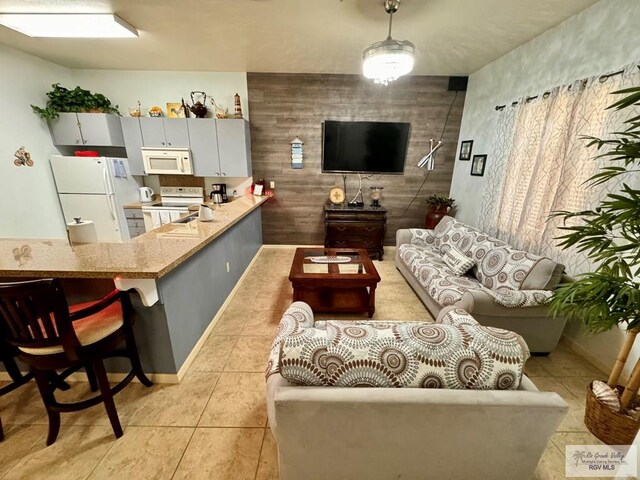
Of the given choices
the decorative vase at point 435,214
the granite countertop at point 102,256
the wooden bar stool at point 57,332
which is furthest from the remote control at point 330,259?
the decorative vase at point 435,214

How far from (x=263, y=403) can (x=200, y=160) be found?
3428mm

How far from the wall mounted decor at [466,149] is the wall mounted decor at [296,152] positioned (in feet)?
8.01

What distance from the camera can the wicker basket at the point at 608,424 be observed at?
Result: 4.26 ft

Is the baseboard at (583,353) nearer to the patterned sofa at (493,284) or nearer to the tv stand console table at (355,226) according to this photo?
the patterned sofa at (493,284)

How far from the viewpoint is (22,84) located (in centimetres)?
308

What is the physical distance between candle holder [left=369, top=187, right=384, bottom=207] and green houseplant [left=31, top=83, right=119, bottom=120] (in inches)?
163

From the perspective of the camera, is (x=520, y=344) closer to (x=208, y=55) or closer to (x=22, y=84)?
(x=208, y=55)

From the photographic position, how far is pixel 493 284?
224 centimetres

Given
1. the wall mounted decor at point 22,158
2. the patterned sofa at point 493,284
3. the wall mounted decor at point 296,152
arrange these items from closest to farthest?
the patterned sofa at point 493,284
the wall mounted decor at point 22,158
the wall mounted decor at point 296,152

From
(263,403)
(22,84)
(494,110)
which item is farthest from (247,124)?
(263,403)

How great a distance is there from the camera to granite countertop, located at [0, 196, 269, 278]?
4.22ft

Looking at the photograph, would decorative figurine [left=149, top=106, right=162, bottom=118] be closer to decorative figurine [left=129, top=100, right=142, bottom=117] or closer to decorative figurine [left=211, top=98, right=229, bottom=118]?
decorative figurine [left=129, top=100, right=142, bottom=117]

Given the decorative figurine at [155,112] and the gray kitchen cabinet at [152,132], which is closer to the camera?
A: the gray kitchen cabinet at [152,132]

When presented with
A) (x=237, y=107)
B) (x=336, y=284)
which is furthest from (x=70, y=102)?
(x=336, y=284)
